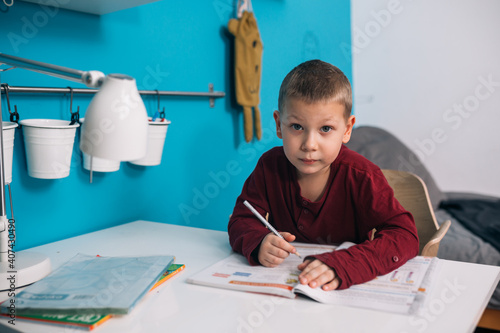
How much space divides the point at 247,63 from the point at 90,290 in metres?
1.32

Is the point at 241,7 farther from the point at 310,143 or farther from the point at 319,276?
the point at 319,276

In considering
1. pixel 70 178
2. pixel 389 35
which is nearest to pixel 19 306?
pixel 70 178

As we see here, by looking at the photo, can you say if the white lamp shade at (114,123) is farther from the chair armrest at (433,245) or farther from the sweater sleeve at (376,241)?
the chair armrest at (433,245)

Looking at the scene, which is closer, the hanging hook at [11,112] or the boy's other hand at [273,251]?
the boy's other hand at [273,251]

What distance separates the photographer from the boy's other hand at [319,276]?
2.63ft

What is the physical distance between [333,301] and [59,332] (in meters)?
0.43

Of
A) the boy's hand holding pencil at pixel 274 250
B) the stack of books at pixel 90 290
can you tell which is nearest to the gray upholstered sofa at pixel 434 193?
the boy's hand holding pencil at pixel 274 250

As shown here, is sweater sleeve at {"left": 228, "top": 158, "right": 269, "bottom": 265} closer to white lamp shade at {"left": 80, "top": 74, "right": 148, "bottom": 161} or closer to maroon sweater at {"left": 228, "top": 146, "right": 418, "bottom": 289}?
maroon sweater at {"left": 228, "top": 146, "right": 418, "bottom": 289}

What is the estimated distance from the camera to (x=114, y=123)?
0.61 m

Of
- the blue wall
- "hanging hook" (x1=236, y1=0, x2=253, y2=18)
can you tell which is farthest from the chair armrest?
"hanging hook" (x1=236, y1=0, x2=253, y2=18)

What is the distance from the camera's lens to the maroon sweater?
100cm

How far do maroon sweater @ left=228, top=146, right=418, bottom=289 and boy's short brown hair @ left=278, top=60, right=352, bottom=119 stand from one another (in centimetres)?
16

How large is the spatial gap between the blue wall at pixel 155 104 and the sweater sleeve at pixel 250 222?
461 millimetres

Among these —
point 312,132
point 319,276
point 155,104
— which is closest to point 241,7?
point 155,104
